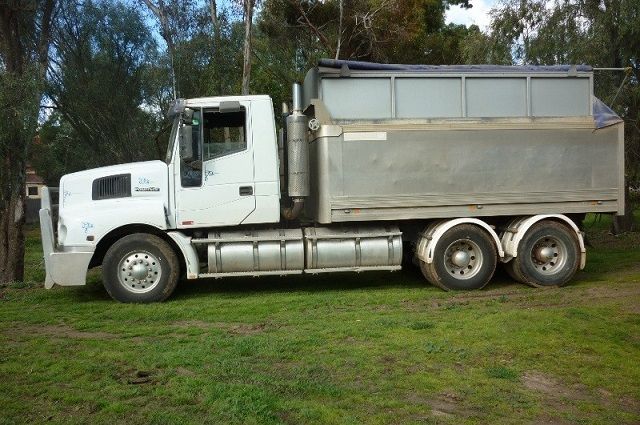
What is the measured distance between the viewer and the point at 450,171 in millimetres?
10047

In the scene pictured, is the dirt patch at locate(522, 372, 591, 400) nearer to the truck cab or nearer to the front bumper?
the truck cab

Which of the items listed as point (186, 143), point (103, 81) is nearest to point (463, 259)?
point (186, 143)

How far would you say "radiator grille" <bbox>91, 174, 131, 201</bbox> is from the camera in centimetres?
980

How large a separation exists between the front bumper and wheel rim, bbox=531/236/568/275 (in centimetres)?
696

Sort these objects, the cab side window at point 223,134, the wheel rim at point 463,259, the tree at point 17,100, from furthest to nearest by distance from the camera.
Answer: the tree at point 17,100 < the wheel rim at point 463,259 < the cab side window at point 223,134

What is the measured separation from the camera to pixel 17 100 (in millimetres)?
11555

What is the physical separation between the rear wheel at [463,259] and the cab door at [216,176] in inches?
119

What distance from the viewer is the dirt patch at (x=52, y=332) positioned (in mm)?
7750

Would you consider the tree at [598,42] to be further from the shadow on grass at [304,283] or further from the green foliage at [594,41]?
the shadow on grass at [304,283]

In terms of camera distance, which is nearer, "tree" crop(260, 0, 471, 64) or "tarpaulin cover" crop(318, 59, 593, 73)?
"tarpaulin cover" crop(318, 59, 593, 73)

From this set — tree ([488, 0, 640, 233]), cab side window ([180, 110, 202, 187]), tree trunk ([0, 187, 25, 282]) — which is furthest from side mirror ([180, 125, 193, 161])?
tree ([488, 0, 640, 233])

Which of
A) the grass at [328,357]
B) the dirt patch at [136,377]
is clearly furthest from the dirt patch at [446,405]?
the dirt patch at [136,377]

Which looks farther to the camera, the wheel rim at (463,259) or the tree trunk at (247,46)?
the tree trunk at (247,46)

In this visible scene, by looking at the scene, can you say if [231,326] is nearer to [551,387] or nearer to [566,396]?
[551,387]
